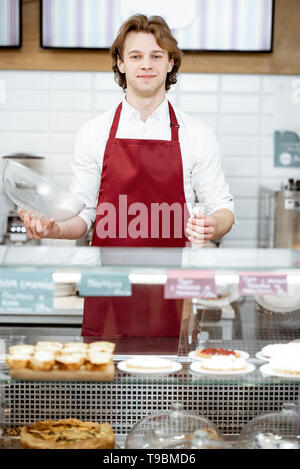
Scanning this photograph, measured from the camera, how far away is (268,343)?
2.12m

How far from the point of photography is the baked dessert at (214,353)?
1988mm

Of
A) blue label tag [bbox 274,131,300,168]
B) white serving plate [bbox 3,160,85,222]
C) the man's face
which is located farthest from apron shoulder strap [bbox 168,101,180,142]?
blue label tag [bbox 274,131,300,168]

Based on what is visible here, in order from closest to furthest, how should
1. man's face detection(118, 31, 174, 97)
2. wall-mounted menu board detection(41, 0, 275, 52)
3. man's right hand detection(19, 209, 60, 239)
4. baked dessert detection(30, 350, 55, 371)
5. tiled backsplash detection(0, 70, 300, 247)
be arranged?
baked dessert detection(30, 350, 55, 371), man's right hand detection(19, 209, 60, 239), man's face detection(118, 31, 174, 97), wall-mounted menu board detection(41, 0, 275, 52), tiled backsplash detection(0, 70, 300, 247)

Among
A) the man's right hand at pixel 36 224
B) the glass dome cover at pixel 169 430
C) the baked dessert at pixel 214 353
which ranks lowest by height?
the glass dome cover at pixel 169 430

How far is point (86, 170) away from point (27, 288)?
3.19 ft

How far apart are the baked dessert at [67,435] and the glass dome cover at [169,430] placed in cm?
8

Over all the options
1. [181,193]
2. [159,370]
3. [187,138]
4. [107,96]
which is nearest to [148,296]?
[159,370]

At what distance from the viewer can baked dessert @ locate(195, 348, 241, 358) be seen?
6.52 feet

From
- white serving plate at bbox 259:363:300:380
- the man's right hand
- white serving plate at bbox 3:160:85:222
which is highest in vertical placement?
white serving plate at bbox 3:160:85:222

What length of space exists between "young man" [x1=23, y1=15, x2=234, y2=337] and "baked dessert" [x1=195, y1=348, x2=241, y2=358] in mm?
595

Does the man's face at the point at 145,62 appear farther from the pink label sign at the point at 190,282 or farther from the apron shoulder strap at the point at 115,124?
the pink label sign at the point at 190,282

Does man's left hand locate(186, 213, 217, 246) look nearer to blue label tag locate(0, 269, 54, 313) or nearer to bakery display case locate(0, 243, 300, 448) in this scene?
bakery display case locate(0, 243, 300, 448)

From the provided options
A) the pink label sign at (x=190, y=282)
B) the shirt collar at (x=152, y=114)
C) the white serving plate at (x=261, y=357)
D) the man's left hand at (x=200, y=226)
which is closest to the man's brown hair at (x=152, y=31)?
the shirt collar at (x=152, y=114)
